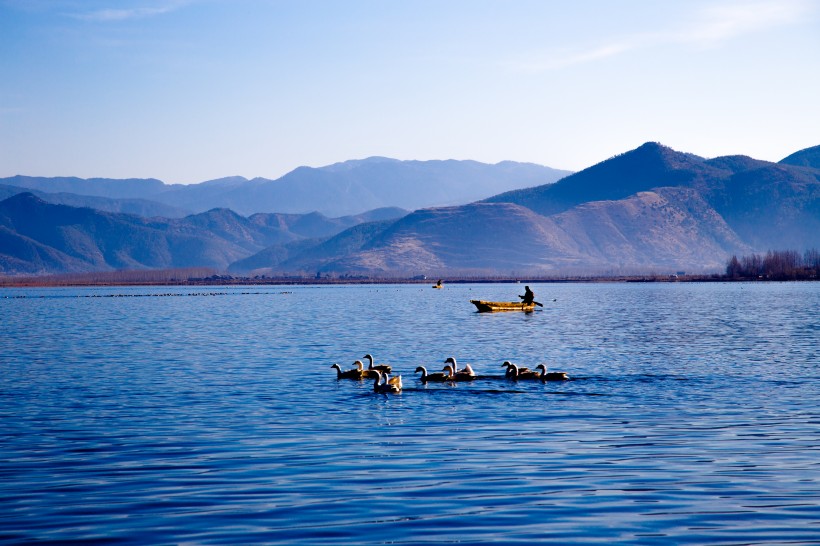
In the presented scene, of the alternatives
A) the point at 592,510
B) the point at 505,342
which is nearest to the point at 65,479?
the point at 592,510

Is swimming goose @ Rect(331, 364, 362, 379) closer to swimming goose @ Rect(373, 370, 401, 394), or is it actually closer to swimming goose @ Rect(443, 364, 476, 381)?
swimming goose @ Rect(373, 370, 401, 394)

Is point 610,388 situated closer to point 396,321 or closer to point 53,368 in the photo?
point 53,368

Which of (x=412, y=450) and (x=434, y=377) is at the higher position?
(x=434, y=377)

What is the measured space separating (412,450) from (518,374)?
1390 cm

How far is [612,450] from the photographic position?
22.4m

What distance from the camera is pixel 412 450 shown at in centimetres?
2270

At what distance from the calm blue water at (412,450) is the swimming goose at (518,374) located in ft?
2.01

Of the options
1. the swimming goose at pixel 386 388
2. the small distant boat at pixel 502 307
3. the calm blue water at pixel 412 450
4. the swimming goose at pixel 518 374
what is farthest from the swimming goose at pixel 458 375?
the small distant boat at pixel 502 307

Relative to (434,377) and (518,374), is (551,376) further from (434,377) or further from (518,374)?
(434,377)

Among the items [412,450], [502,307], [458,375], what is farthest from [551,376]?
[502,307]

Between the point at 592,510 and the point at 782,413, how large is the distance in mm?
13119

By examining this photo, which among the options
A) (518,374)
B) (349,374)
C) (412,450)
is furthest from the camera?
(349,374)

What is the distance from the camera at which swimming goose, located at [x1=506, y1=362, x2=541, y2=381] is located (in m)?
35.9

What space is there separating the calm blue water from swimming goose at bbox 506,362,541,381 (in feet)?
2.01
